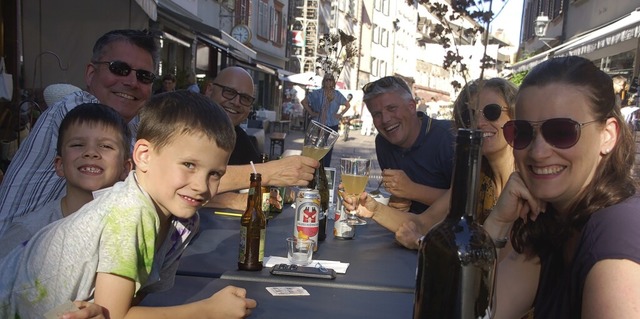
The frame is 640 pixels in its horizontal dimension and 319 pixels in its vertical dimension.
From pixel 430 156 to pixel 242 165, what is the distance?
4.11 feet

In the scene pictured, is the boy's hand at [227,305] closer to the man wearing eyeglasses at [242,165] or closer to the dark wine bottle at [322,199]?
the man wearing eyeglasses at [242,165]

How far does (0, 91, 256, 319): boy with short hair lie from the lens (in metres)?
1.44

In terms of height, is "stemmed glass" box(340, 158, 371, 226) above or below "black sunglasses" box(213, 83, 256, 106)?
below

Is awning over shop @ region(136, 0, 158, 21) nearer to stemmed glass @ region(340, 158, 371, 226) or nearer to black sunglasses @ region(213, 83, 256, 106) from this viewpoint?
black sunglasses @ region(213, 83, 256, 106)

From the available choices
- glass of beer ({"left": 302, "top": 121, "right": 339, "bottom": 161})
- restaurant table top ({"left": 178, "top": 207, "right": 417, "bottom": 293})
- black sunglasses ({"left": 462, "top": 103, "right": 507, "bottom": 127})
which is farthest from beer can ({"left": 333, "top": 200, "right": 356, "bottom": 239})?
black sunglasses ({"left": 462, "top": 103, "right": 507, "bottom": 127})

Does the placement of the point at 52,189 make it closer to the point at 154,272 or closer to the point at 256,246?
the point at 256,246

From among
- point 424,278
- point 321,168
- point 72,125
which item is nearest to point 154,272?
point 424,278

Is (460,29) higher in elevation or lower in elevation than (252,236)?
higher

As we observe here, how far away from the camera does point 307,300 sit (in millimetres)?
1884

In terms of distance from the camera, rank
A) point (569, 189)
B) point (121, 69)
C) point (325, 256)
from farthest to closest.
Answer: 1. point (121, 69)
2. point (325, 256)
3. point (569, 189)

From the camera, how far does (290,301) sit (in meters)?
1.87

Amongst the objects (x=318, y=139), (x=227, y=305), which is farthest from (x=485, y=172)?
(x=227, y=305)

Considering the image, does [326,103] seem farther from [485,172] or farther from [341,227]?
[341,227]

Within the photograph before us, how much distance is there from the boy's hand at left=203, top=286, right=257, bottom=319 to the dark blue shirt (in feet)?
7.42
